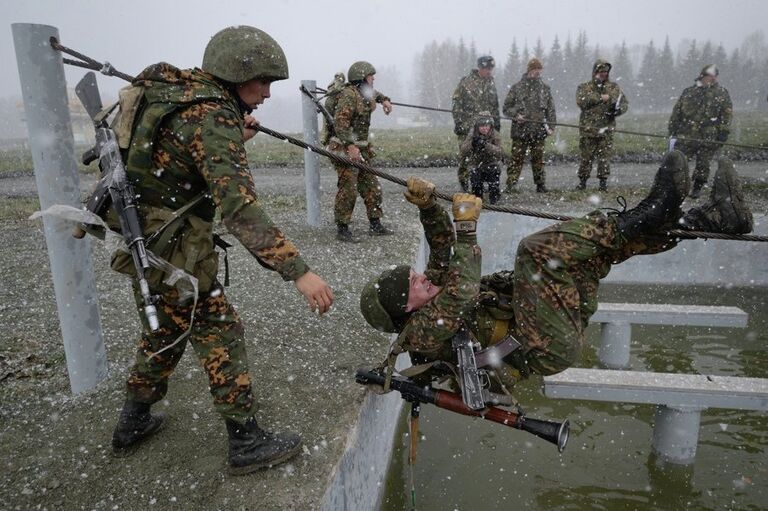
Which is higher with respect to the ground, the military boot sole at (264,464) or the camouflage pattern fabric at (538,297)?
the camouflage pattern fabric at (538,297)

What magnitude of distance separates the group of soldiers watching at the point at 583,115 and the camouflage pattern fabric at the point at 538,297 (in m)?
5.84

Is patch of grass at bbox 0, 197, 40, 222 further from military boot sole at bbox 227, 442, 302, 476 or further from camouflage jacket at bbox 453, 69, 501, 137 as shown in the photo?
military boot sole at bbox 227, 442, 302, 476

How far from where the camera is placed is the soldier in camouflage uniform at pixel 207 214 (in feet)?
7.40

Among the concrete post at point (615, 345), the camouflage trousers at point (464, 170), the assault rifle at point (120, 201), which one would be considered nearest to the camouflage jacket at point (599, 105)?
the camouflage trousers at point (464, 170)

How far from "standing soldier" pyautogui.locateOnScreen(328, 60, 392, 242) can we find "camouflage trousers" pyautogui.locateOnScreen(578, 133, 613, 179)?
455cm

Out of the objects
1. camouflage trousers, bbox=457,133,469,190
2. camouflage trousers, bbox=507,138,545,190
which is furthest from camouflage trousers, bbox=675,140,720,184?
camouflage trousers, bbox=457,133,469,190

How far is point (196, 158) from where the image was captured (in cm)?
228

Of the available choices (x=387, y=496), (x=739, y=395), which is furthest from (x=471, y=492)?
(x=739, y=395)

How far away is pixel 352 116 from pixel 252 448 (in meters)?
4.80

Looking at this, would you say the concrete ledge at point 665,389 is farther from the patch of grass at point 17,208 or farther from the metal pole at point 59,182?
the patch of grass at point 17,208

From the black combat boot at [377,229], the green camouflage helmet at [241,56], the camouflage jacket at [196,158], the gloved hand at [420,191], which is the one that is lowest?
the black combat boot at [377,229]

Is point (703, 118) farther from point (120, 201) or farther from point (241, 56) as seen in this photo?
point (120, 201)

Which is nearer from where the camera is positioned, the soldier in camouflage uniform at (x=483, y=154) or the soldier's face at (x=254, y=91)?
the soldier's face at (x=254, y=91)

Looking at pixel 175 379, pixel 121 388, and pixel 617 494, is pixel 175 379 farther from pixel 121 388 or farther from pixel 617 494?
pixel 617 494
